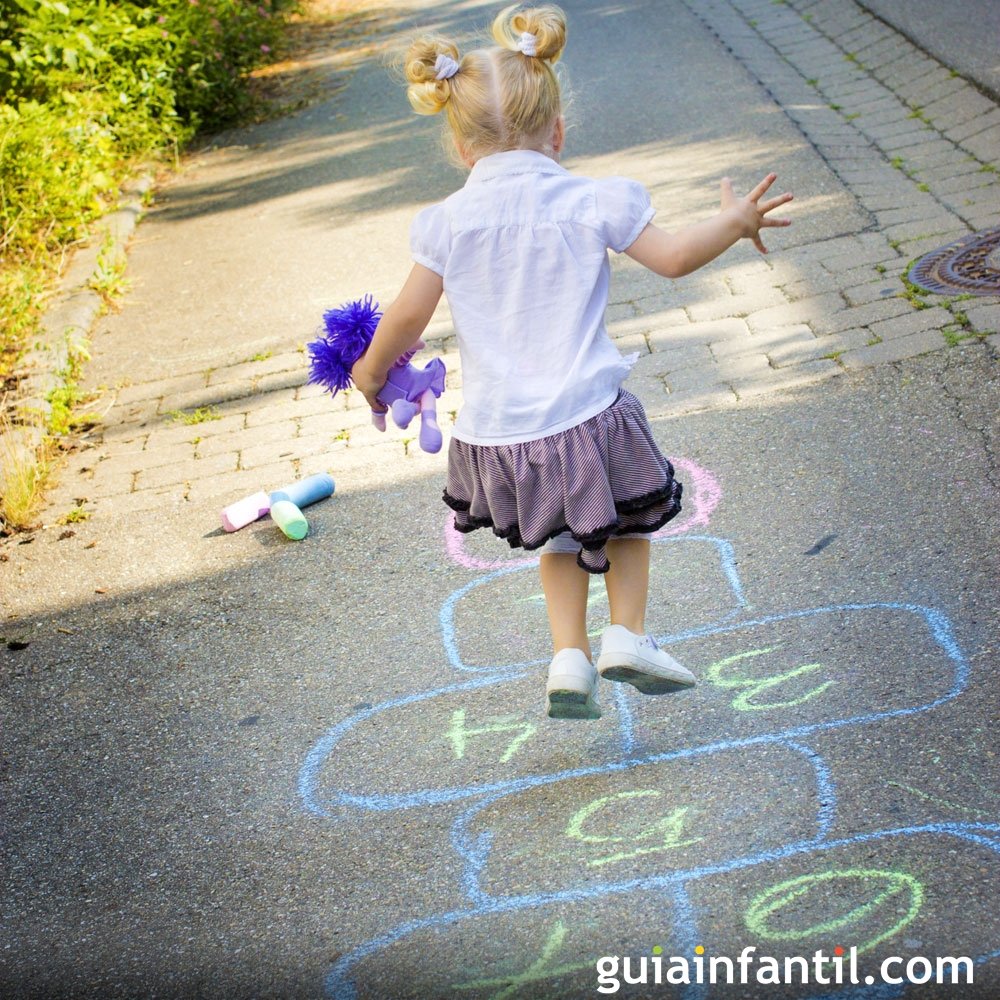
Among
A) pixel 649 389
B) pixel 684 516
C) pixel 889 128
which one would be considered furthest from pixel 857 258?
pixel 684 516

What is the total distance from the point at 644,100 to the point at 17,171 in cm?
405

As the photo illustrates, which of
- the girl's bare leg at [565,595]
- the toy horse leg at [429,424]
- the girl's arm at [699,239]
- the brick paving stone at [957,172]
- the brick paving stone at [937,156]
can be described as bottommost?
the brick paving stone at [937,156]

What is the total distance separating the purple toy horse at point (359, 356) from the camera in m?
2.99

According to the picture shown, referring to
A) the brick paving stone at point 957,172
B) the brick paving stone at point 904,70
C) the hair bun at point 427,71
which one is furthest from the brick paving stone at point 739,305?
the brick paving stone at point 904,70

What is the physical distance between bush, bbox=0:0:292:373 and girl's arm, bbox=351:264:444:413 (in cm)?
401

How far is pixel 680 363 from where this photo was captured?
4.96 meters

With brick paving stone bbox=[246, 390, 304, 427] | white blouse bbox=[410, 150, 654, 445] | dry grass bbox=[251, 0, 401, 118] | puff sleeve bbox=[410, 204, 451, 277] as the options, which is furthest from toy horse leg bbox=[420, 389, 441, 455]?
dry grass bbox=[251, 0, 401, 118]

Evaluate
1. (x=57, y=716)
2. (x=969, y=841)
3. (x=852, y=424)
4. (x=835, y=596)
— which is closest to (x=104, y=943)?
(x=57, y=716)

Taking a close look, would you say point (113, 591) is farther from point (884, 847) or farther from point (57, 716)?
point (884, 847)

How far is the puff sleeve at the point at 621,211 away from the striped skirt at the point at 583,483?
35 cm

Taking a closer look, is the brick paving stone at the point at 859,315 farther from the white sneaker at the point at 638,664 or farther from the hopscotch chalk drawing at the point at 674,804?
the white sneaker at the point at 638,664

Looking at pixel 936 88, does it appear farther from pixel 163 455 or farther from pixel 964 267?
pixel 163 455

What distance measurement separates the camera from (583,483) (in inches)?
105

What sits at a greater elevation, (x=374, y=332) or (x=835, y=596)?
(x=374, y=332)
